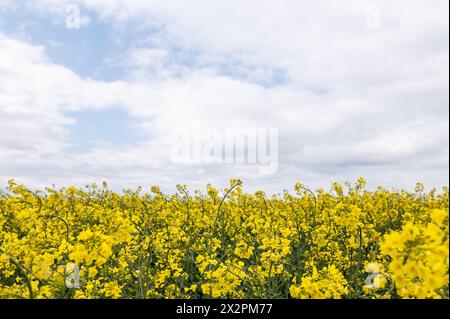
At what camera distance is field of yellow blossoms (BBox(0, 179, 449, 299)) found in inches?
95.7

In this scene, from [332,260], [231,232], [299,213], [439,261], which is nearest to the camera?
[439,261]

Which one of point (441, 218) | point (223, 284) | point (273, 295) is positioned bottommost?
point (273, 295)

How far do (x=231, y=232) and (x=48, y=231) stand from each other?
3720 mm

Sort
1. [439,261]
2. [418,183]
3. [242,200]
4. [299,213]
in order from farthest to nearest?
[418,183] → [242,200] → [299,213] → [439,261]

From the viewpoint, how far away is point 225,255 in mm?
6473

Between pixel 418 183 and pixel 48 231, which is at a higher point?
pixel 418 183

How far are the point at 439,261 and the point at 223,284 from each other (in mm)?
2328

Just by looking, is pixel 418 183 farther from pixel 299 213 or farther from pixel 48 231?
pixel 48 231

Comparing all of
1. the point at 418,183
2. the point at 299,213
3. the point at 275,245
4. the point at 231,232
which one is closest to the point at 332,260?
the point at 275,245

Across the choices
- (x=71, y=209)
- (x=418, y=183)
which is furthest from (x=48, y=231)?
(x=418, y=183)

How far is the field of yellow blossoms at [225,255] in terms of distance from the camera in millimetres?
2432

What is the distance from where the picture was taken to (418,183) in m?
11.2
